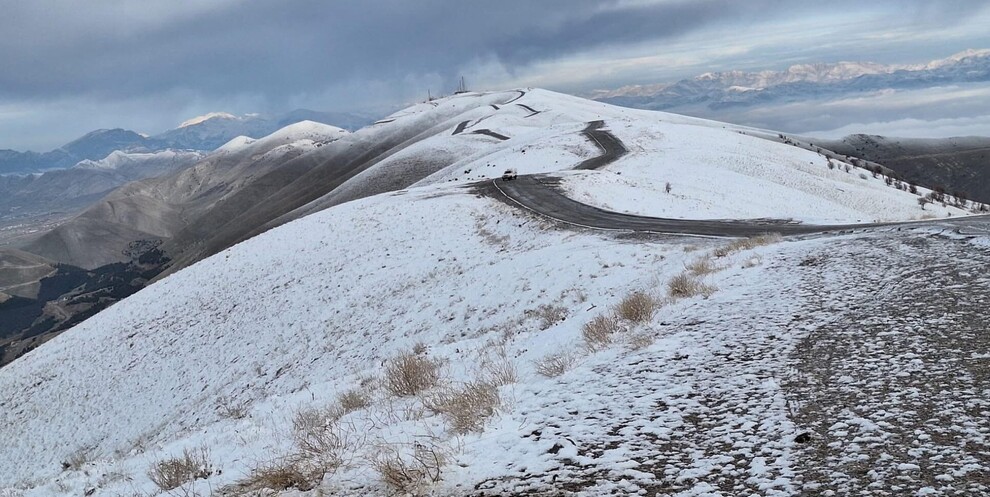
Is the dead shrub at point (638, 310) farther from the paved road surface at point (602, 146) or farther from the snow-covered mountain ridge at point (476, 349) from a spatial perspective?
the paved road surface at point (602, 146)

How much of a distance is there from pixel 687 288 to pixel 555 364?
4053 millimetres

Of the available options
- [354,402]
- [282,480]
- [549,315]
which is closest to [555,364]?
[354,402]

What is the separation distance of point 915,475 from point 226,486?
214 inches

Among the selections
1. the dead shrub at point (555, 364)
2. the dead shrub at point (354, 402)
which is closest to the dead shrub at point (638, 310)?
the dead shrub at point (555, 364)

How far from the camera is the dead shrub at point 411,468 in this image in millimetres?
4223

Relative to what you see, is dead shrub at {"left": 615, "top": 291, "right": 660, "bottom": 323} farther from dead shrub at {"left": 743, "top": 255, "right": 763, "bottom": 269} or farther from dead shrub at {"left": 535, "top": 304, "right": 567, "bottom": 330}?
dead shrub at {"left": 743, "top": 255, "right": 763, "bottom": 269}

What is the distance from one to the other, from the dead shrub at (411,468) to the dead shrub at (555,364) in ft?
7.60

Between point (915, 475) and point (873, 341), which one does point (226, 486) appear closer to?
point (915, 475)

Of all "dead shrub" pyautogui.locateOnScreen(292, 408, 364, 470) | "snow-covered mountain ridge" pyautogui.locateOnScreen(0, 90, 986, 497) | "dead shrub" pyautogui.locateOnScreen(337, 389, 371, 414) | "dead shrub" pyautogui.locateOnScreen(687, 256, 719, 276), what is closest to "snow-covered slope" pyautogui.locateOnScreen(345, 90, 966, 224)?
"snow-covered mountain ridge" pyautogui.locateOnScreen(0, 90, 986, 497)

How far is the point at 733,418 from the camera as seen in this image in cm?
478

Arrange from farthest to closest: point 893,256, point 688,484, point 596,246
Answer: point 596,246
point 893,256
point 688,484

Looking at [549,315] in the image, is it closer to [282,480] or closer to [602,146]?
[282,480]

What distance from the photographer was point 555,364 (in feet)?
23.0

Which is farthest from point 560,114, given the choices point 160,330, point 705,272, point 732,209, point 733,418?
point 733,418
